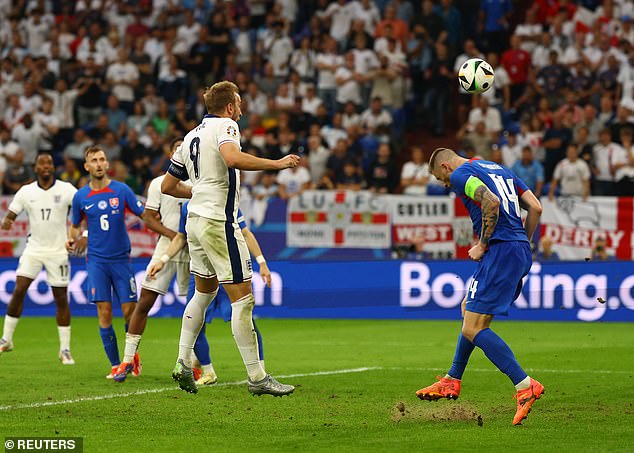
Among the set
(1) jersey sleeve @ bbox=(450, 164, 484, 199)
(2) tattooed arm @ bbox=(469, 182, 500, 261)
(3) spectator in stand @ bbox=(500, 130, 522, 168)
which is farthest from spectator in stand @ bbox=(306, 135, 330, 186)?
(2) tattooed arm @ bbox=(469, 182, 500, 261)

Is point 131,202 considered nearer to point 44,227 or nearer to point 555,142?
point 44,227

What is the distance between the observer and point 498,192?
8914mm

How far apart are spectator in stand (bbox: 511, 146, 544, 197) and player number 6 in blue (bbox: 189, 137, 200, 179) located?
1266 centimetres

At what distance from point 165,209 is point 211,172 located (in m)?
2.91

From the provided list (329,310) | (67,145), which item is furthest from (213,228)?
(67,145)

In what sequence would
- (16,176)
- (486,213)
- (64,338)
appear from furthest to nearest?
(16,176), (64,338), (486,213)

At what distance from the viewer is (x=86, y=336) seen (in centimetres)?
1689

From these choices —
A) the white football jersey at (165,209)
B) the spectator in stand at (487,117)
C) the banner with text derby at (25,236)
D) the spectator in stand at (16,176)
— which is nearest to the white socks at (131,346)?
the white football jersey at (165,209)

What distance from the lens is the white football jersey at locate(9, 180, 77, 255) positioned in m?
14.2

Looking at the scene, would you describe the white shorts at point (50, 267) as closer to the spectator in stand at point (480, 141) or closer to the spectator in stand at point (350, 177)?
the spectator in stand at point (350, 177)

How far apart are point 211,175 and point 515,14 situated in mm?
18310

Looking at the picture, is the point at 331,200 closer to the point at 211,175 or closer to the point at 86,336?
the point at 86,336

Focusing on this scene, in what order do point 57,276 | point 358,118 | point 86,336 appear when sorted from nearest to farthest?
point 57,276 < point 86,336 < point 358,118

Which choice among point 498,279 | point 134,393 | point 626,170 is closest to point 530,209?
point 498,279
